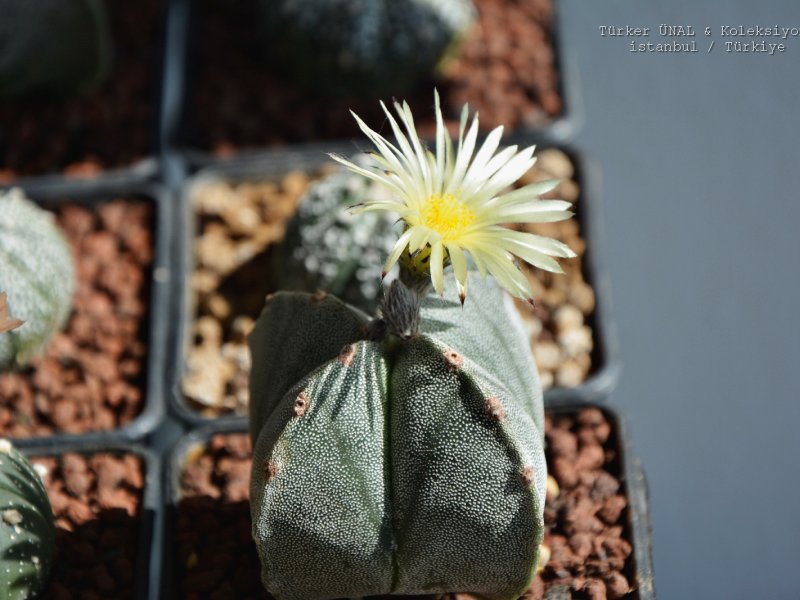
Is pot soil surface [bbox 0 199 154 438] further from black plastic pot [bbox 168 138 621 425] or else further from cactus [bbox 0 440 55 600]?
cactus [bbox 0 440 55 600]

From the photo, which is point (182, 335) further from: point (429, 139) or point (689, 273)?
point (689, 273)

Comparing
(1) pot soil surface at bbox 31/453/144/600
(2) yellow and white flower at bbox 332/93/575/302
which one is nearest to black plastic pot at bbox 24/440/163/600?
(1) pot soil surface at bbox 31/453/144/600

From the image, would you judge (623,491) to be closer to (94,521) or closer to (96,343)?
(94,521)

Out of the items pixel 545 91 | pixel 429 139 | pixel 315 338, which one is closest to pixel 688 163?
pixel 545 91

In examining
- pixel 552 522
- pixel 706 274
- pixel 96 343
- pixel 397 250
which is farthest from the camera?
pixel 706 274

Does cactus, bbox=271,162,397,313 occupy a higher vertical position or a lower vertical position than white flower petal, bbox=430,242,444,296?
higher

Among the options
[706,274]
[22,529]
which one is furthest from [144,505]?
[706,274]
